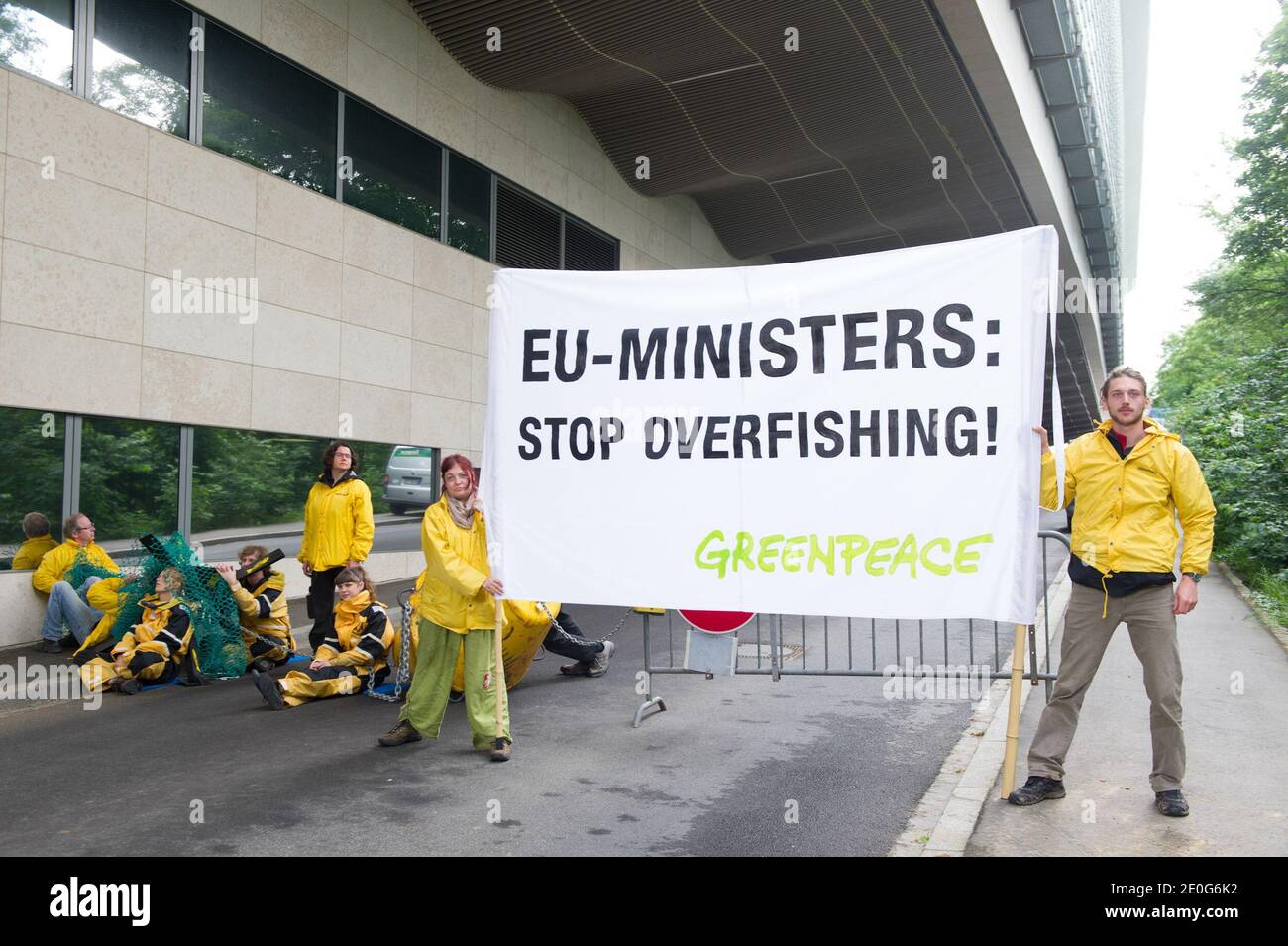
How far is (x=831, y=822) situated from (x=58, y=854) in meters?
3.46

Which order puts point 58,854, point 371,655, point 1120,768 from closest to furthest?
point 58,854 → point 1120,768 → point 371,655

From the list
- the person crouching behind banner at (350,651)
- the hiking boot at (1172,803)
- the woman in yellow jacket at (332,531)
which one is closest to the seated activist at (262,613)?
the woman in yellow jacket at (332,531)

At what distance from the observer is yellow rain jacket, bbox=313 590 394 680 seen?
8.05 meters

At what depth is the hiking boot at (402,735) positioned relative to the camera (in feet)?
21.5

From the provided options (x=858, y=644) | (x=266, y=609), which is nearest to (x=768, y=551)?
(x=266, y=609)

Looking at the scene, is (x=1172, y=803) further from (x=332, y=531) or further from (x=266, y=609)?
(x=266, y=609)

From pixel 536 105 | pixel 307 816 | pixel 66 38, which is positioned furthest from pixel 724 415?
pixel 536 105

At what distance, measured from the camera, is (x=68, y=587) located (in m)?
10.1

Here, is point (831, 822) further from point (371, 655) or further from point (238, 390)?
point (238, 390)

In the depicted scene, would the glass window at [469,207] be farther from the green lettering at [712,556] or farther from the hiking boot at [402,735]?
the green lettering at [712,556]

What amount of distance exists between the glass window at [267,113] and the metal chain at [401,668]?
7.64 m

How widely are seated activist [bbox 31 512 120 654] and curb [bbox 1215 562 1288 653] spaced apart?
1130 centimetres

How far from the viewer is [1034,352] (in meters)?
5.12

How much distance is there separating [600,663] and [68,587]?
17.0 ft
